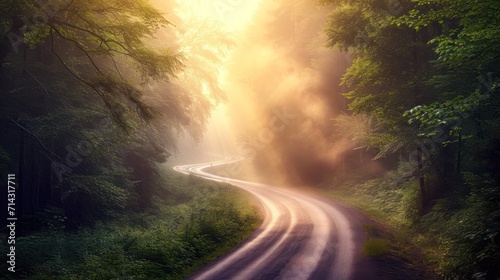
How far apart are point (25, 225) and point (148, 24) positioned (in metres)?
9.13

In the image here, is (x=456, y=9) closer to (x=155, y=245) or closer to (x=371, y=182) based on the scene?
(x=155, y=245)

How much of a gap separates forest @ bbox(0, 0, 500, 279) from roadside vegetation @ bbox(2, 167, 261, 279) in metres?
0.06

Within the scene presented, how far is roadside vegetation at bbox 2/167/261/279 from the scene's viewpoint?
951cm

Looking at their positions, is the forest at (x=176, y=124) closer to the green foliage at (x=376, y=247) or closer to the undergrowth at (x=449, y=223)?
the undergrowth at (x=449, y=223)

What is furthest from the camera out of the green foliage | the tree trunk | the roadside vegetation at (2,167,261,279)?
the tree trunk

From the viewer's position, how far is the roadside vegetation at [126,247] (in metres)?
9.51

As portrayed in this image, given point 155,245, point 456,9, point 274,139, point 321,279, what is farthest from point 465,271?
point 274,139

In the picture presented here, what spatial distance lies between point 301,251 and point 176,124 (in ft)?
55.5

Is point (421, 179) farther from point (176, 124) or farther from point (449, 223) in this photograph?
point (176, 124)

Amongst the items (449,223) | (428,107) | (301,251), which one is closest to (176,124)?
(301,251)

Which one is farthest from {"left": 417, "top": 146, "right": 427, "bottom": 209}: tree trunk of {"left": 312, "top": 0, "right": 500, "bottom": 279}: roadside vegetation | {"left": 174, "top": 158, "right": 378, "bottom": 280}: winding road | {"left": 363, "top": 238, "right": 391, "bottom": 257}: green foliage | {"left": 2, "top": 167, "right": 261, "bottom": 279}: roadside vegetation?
{"left": 2, "top": 167, "right": 261, "bottom": 279}: roadside vegetation

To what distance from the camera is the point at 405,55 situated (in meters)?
16.0

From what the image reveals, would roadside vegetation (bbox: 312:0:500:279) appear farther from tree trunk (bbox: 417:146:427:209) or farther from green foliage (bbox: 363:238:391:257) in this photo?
green foliage (bbox: 363:238:391:257)

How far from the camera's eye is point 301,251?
12.4 m
